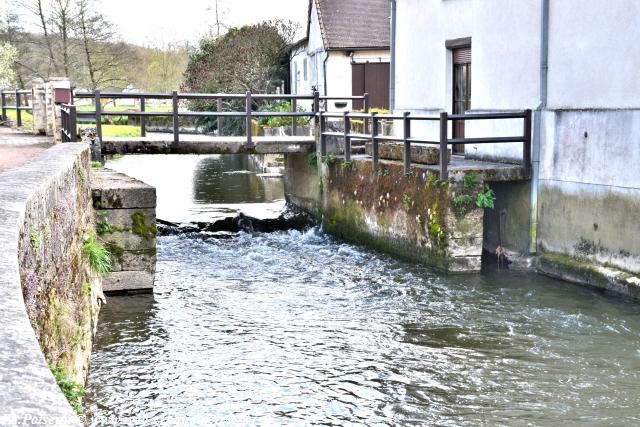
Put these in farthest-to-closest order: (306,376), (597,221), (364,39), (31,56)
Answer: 1. (31,56)
2. (364,39)
3. (597,221)
4. (306,376)

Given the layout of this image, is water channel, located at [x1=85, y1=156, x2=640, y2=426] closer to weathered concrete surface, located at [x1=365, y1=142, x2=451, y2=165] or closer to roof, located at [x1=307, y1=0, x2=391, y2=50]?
weathered concrete surface, located at [x1=365, y1=142, x2=451, y2=165]

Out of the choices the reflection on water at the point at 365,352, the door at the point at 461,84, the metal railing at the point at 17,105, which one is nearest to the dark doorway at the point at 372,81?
the metal railing at the point at 17,105

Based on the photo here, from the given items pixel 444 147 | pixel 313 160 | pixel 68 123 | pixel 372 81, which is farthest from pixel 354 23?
pixel 444 147

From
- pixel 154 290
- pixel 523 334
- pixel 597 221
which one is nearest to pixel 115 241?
pixel 154 290

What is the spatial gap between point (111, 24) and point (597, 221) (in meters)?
38.3

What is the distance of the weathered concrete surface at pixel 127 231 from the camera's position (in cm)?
1058

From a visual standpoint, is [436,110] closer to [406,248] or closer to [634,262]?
[406,248]

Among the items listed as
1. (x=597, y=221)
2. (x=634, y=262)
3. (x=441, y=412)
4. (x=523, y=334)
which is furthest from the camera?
(x=597, y=221)

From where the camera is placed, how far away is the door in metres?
15.3

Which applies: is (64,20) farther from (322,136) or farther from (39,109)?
(322,136)

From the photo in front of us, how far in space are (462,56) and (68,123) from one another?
704 centimetres

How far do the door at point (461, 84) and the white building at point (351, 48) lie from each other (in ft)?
44.6

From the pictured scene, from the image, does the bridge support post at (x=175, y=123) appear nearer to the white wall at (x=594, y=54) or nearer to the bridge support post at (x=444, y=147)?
the bridge support post at (x=444, y=147)

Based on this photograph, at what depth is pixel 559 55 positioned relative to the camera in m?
11.7
